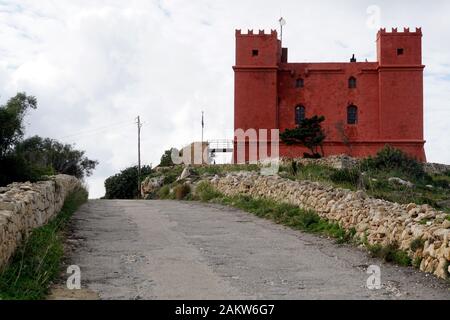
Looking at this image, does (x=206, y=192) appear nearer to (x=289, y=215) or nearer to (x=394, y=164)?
(x=289, y=215)

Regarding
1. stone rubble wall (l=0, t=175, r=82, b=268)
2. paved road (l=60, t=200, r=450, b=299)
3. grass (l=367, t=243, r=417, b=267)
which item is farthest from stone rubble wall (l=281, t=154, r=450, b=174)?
grass (l=367, t=243, r=417, b=267)

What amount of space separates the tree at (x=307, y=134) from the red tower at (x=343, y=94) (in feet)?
7.03

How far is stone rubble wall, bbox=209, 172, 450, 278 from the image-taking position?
910cm

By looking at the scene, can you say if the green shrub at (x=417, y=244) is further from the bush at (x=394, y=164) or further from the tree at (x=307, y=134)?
the tree at (x=307, y=134)

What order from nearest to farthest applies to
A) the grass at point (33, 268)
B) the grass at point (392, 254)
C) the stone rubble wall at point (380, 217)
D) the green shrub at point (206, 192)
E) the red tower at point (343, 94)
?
the grass at point (33, 268) → the stone rubble wall at point (380, 217) → the grass at point (392, 254) → the green shrub at point (206, 192) → the red tower at point (343, 94)

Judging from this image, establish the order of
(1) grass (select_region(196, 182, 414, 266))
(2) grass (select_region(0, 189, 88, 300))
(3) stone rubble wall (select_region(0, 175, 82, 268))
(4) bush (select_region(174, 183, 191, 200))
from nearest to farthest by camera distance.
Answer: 1. (2) grass (select_region(0, 189, 88, 300))
2. (3) stone rubble wall (select_region(0, 175, 82, 268))
3. (1) grass (select_region(196, 182, 414, 266))
4. (4) bush (select_region(174, 183, 191, 200))

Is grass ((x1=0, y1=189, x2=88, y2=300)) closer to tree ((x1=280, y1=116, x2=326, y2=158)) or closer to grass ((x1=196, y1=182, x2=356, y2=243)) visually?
grass ((x1=196, y1=182, x2=356, y2=243))

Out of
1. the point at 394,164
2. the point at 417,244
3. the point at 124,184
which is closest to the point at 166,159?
the point at 124,184

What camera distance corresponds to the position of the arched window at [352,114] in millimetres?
46406

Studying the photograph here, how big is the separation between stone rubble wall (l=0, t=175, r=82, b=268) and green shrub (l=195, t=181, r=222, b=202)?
9.27 meters

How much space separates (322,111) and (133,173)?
1717cm

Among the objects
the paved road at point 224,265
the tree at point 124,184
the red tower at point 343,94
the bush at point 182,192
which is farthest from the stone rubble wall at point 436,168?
the paved road at point 224,265
